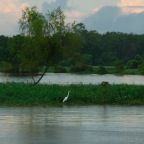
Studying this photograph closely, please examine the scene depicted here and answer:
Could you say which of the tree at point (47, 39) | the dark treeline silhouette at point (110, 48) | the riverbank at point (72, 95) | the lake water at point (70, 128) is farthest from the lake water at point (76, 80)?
the dark treeline silhouette at point (110, 48)

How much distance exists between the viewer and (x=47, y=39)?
45.6m

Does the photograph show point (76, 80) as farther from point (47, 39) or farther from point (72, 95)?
point (72, 95)

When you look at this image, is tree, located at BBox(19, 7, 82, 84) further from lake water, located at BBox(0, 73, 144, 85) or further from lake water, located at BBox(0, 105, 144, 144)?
lake water, located at BBox(0, 105, 144, 144)

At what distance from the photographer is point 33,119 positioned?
21.0 meters

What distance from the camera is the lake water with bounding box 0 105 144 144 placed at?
15.2m

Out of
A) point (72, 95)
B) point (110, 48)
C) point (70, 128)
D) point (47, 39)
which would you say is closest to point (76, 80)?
point (47, 39)

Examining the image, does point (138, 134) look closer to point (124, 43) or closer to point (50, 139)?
point (50, 139)

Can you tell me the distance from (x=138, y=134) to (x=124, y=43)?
143m

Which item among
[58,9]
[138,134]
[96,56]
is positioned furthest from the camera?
[96,56]

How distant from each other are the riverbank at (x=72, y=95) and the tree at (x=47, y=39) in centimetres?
1119

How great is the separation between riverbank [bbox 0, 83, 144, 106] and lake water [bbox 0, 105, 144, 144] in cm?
598

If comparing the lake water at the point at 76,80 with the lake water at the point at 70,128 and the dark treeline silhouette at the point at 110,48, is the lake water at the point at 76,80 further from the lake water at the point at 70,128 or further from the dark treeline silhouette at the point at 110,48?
the dark treeline silhouette at the point at 110,48

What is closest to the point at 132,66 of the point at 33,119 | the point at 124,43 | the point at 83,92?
the point at 124,43

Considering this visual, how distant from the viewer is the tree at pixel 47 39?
45.5 meters
